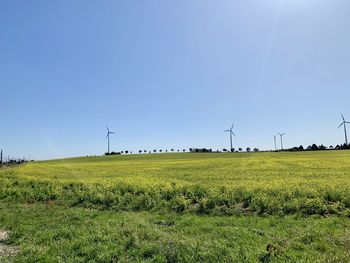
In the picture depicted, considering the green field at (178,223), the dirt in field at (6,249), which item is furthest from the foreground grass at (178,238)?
the dirt in field at (6,249)

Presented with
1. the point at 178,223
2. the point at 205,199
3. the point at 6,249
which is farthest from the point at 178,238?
the point at 205,199

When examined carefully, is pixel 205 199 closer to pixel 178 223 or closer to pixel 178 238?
pixel 178 223

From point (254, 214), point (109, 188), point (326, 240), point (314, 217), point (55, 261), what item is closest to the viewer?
point (55, 261)

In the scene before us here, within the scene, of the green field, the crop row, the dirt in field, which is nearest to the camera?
the green field

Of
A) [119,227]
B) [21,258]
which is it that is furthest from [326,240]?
[21,258]

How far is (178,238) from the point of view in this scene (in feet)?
40.3

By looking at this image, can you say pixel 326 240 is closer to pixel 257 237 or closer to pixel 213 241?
pixel 257 237

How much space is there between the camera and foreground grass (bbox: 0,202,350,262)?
33.1ft

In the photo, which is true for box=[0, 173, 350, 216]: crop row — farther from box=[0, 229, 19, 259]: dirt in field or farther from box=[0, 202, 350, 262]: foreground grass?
box=[0, 229, 19, 259]: dirt in field

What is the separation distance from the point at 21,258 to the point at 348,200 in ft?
48.7

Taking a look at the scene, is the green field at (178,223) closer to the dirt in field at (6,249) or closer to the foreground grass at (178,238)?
the foreground grass at (178,238)

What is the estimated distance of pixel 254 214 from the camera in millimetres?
17641

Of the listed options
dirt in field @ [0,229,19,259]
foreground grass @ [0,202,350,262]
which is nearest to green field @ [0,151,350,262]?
foreground grass @ [0,202,350,262]

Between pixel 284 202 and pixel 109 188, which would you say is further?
pixel 109 188
